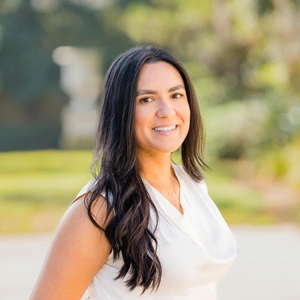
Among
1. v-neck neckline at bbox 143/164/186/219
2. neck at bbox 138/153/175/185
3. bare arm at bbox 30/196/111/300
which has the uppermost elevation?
neck at bbox 138/153/175/185

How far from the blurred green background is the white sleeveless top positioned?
2.09 m

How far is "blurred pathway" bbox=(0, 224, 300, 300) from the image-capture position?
6086mm

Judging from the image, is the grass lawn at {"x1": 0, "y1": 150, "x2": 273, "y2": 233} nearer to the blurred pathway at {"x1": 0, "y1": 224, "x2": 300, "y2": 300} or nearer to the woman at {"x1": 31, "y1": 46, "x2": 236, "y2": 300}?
the blurred pathway at {"x1": 0, "y1": 224, "x2": 300, "y2": 300}

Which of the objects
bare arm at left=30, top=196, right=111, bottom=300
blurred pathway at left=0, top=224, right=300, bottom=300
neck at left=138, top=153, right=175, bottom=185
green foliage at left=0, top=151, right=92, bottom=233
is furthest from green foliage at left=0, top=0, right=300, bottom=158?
bare arm at left=30, top=196, right=111, bottom=300

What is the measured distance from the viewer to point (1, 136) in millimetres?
21188

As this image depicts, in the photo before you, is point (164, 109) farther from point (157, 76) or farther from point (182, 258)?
point (182, 258)

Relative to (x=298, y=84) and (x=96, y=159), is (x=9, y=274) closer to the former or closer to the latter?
(x=96, y=159)

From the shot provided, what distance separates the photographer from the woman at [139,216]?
72.9 inches

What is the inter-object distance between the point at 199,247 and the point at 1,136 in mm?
19770

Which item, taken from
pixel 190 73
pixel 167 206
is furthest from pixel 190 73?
pixel 167 206

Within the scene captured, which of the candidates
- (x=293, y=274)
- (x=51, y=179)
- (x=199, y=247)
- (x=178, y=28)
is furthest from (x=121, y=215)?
(x=178, y=28)

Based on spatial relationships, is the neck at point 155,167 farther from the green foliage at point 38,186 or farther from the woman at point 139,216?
the green foliage at point 38,186

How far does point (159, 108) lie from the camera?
205 centimetres

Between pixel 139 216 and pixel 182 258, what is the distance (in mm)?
172
